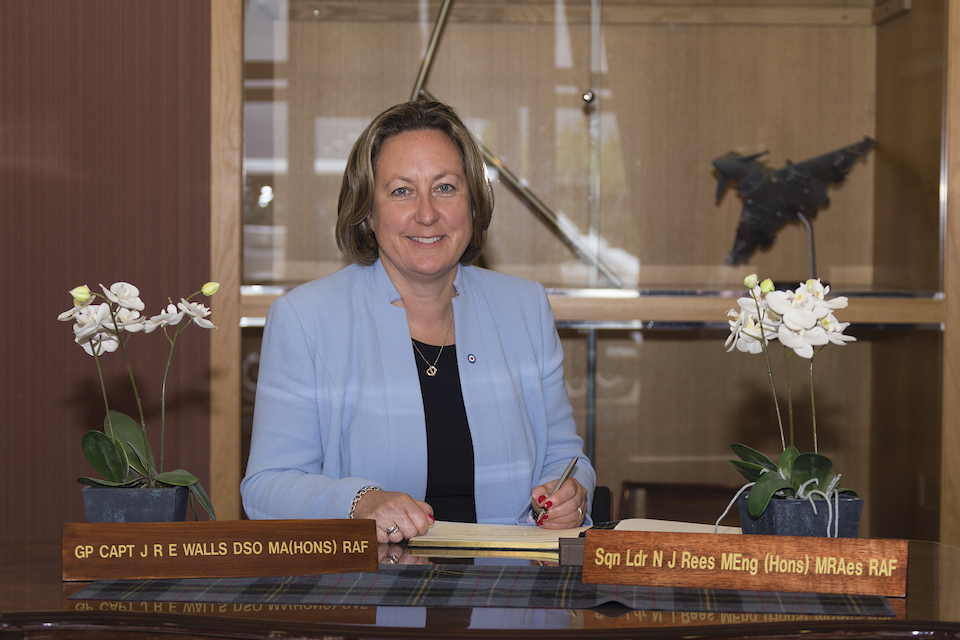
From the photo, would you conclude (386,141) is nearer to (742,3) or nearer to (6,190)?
(6,190)

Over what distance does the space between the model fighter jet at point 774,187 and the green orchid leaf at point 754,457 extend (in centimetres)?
174

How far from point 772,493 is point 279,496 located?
2.58 feet

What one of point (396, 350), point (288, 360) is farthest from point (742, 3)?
point (288, 360)

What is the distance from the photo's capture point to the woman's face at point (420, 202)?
5.84 feet

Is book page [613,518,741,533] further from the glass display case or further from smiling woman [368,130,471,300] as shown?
the glass display case

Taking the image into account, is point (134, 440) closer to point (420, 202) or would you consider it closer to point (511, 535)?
point (511, 535)

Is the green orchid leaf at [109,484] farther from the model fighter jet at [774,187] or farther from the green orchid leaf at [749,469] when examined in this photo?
the model fighter jet at [774,187]

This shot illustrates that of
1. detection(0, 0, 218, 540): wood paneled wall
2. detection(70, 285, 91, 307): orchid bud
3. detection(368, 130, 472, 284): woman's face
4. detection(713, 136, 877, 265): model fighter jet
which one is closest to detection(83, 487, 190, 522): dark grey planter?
detection(70, 285, 91, 307): orchid bud

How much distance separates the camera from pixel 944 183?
8.70ft

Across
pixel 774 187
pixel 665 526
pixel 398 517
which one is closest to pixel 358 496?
pixel 398 517

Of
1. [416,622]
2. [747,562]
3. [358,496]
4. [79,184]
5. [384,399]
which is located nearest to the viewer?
[416,622]

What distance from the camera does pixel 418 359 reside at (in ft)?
6.06

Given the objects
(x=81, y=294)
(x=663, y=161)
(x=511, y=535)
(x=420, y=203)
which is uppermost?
(x=663, y=161)

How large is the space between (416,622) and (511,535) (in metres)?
0.39
